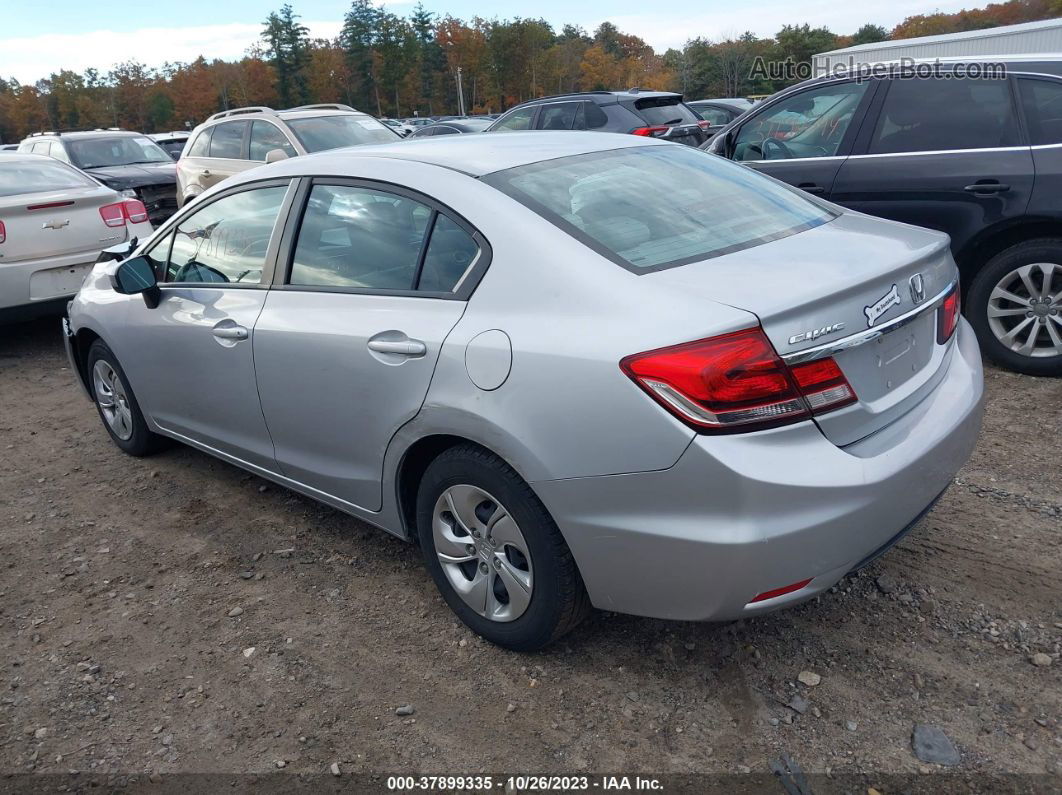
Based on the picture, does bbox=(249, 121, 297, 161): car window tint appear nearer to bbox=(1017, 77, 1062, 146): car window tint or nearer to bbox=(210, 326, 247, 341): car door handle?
bbox=(210, 326, 247, 341): car door handle

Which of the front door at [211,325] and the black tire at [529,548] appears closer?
the black tire at [529,548]

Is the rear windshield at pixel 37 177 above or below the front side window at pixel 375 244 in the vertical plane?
above

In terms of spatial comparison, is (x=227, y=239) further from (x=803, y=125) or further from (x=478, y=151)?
(x=803, y=125)

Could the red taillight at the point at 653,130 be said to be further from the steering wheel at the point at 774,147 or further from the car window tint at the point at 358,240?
the car window tint at the point at 358,240

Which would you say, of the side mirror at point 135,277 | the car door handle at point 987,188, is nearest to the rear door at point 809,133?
the car door handle at point 987,188

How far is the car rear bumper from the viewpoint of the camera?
2.25 m

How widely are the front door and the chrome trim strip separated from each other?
219 centimetres

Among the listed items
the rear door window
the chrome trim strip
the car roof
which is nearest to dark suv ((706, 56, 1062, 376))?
the car roof

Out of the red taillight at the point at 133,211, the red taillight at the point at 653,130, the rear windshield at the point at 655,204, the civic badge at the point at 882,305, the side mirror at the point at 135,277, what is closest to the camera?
the civic badge at the point at 882,305

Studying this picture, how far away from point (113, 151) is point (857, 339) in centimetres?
1302

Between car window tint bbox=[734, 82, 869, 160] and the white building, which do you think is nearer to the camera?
car window tint bbox=[734, 82, 869, 160]

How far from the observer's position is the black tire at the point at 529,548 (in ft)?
8.55

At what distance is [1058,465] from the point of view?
3984mm

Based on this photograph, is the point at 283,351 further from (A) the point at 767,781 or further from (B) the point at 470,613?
(A) the point at 767,781
